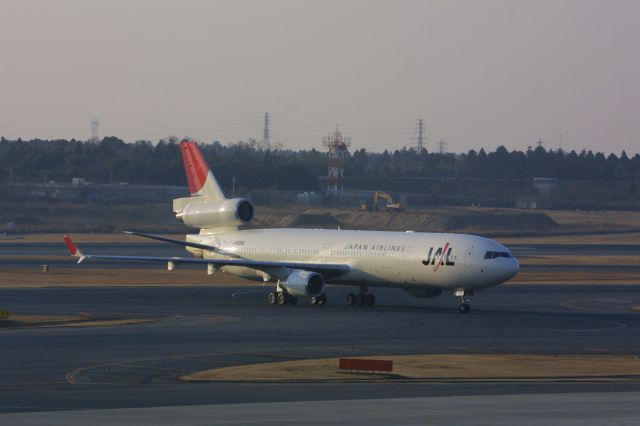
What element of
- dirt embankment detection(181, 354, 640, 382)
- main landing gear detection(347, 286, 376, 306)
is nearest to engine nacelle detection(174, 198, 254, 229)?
main landing gear detection(347, 286, 376, 306)

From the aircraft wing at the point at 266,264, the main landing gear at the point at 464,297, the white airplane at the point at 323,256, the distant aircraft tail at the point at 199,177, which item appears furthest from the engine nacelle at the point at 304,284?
the distant aircraft tail at the point at 199,177

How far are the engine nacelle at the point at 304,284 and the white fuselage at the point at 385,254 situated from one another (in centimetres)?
161

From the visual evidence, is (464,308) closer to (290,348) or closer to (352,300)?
(352,300)

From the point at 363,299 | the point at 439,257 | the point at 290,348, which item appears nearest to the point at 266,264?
the point at 363,299

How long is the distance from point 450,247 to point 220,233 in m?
17.2

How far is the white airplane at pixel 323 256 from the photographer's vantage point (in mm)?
56656

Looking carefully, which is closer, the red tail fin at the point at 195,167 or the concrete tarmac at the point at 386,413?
the concrete tarmac at the point at 386,413

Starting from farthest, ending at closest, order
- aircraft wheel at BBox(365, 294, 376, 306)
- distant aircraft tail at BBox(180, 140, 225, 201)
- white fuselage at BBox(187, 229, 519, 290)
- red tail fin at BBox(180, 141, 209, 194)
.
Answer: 1. red tail fin at BBox(180, 141, 209, 194)
2. distant aircraft tail at BBox(180, 140, 225, 201)
3. aircraft wheel at BBox(365, 294, 376, 306)
4. white fuselage at BBox(187, 229, 519, 290)

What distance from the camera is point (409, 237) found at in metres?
59.8

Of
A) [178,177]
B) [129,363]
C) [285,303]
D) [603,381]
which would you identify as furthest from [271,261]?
[178,177]

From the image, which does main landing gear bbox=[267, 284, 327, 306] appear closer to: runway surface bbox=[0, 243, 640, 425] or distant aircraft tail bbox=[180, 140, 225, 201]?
runway surface bbox=[0, 243, 640, 425]

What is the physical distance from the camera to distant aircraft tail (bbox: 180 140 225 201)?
69.8 metres

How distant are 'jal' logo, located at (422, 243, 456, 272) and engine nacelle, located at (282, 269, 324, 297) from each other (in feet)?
20.5

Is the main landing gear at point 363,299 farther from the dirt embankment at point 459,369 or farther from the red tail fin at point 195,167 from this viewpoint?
the dirt embankment at point 459,369
